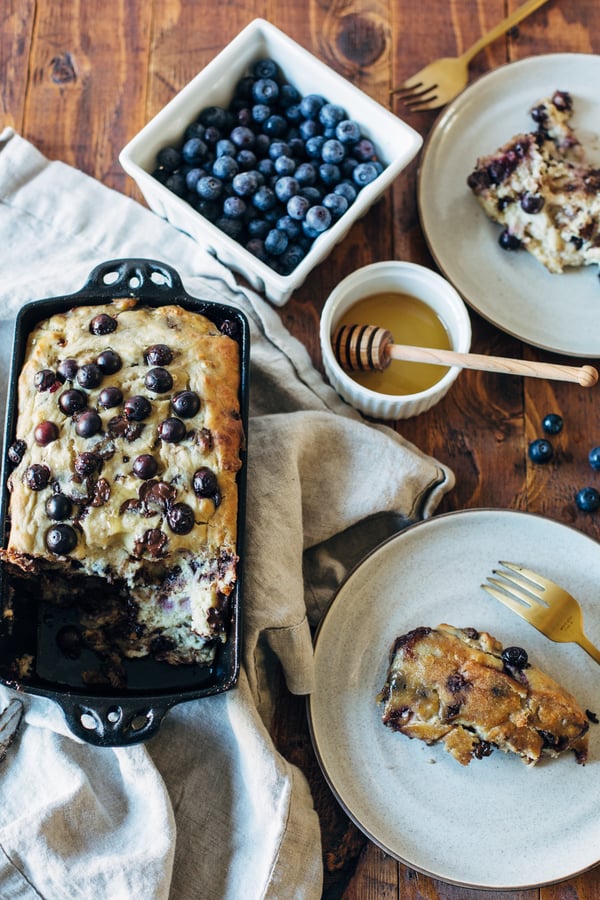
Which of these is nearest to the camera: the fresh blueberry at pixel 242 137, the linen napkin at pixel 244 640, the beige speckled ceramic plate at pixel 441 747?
the linen napkin at pixel 244 640

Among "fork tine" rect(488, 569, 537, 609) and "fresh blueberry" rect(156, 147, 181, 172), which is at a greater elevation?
"fresh blueberry" rect(156, 147, 181, 172)

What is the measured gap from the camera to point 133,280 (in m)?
2.63

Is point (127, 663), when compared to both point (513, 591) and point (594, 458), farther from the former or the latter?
point (594, 458)

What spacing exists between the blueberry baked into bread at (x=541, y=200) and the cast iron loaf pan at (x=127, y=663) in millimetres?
1048

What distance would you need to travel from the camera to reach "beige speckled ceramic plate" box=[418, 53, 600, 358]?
9.97ft

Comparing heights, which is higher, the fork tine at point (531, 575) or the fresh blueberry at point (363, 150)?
the fresh blueberry at point (363, 150)

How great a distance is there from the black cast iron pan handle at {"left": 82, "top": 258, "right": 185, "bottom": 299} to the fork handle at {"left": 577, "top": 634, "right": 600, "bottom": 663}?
158cm

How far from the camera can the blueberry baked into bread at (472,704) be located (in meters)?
2.61

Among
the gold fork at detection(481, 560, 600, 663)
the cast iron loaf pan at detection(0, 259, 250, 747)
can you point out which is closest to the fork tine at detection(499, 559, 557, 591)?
the gold fork at detection(481, 560, 600, 663)

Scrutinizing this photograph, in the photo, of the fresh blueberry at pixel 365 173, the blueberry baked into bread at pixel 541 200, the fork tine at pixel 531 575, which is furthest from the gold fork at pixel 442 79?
the fork tine at pixel 531 575

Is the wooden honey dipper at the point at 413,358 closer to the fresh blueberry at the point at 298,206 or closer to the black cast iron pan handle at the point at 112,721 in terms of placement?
the fresh blueberry at the point at 298,206

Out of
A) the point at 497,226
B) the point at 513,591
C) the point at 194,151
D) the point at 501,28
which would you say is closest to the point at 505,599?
the point at 513,591

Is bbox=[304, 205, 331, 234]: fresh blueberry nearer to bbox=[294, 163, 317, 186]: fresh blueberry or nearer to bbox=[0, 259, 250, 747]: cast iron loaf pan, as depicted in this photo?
bbox=[294, 163, 317, 186]: fresh blueberry

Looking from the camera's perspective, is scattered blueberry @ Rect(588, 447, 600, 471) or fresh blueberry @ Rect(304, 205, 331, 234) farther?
scattered blueberry @ Rect(588, 447, 600, 471)
